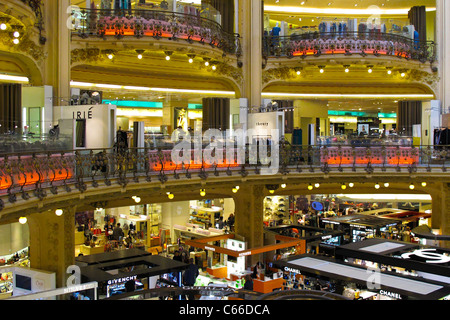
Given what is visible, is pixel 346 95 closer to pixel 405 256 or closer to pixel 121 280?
pixel 405 256

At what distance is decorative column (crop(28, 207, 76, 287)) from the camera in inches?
501

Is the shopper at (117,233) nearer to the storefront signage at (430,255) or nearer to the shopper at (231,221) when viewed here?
the shopper at (231,221)

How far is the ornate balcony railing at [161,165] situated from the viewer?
948 centimetres

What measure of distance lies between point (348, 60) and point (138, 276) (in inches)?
549

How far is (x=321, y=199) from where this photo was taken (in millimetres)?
28500

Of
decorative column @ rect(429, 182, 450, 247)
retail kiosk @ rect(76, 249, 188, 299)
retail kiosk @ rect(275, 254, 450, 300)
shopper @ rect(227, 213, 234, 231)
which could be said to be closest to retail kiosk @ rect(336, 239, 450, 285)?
retail kiosk @ rect(275, 254, 450, 300)

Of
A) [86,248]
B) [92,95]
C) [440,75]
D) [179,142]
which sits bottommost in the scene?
[86,248]

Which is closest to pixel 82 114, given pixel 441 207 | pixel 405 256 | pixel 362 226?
pixel 405 256

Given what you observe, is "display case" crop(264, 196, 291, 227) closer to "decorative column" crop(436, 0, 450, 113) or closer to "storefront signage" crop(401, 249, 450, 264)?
"decorative column" crop(436, 0, 450, 113)

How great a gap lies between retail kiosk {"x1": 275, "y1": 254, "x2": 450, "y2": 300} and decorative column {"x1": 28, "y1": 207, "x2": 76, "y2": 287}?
5.99 meters

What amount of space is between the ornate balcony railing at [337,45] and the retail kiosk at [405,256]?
1008cm

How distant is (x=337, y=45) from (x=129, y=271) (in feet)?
45.1
